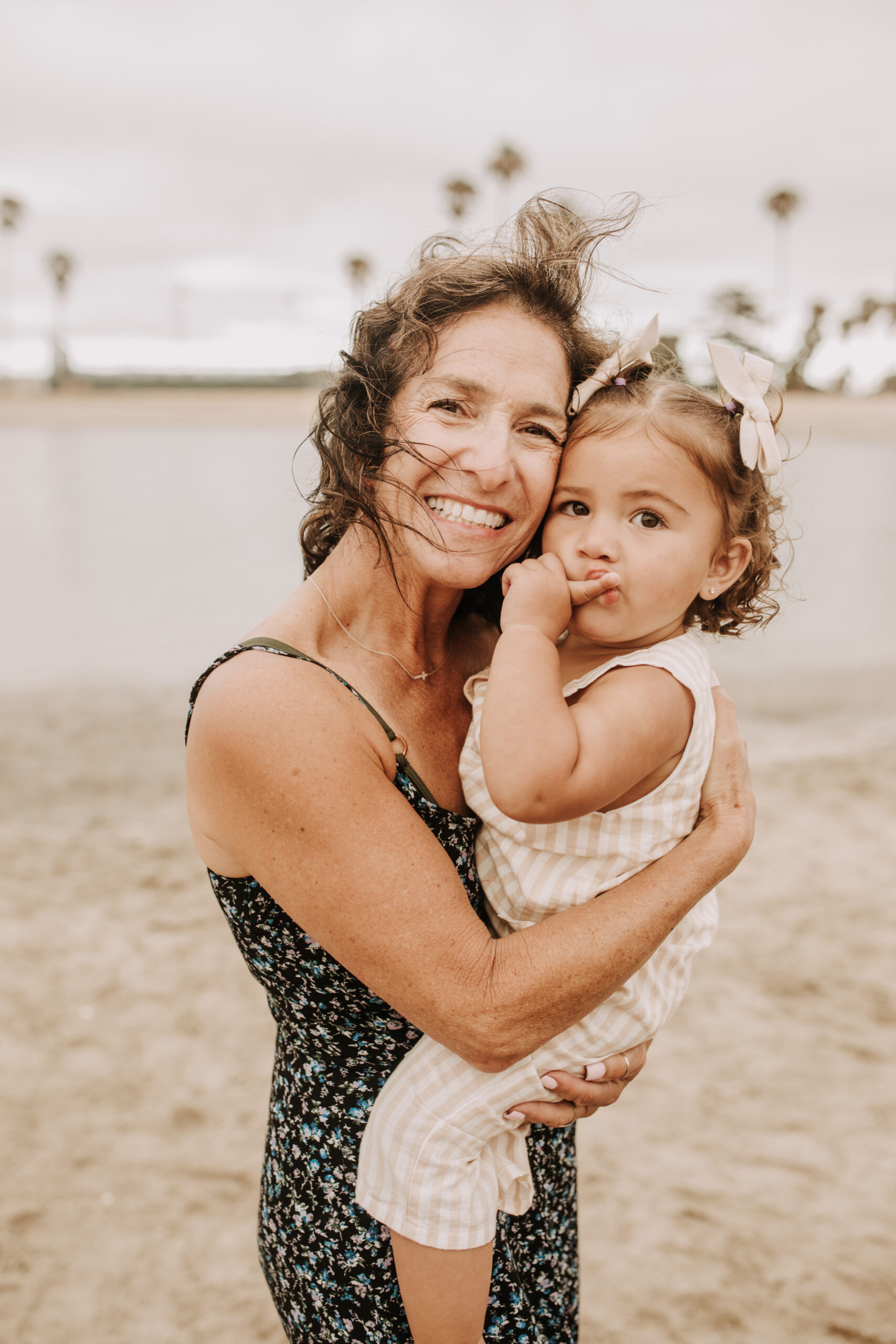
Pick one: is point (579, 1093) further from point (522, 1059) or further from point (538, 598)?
point (538, 598)

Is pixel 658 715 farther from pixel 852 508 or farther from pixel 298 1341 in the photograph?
pixel 852 508

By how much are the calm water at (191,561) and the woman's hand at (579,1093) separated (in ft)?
4.30

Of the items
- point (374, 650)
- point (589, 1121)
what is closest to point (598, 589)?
point (374, 650)

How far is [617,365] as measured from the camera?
6.37 ft

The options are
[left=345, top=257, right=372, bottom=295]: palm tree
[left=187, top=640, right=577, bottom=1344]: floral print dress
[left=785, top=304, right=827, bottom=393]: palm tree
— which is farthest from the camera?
[left=345, top=257, right=372, bottom=295]: palm tree

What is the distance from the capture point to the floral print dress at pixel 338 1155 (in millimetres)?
1670

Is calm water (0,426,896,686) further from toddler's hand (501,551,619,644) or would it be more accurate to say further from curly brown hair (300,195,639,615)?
toddler's hand (501,551,619,644)

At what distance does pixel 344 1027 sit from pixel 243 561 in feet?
65.9

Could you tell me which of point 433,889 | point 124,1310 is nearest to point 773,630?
point 124,1310

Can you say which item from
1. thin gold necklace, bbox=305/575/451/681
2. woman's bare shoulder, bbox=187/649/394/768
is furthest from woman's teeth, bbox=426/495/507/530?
woman's bare shoulder, bbox=187/649/394/768

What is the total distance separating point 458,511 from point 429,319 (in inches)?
14.1

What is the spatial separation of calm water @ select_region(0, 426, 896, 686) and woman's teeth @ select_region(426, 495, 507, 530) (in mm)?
536

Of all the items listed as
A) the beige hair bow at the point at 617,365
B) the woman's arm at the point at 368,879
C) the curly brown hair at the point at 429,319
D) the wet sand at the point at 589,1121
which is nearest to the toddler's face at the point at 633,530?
the beige hair bow at the point at 617,365

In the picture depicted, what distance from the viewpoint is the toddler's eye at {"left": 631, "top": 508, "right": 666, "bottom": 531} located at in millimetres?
1855
